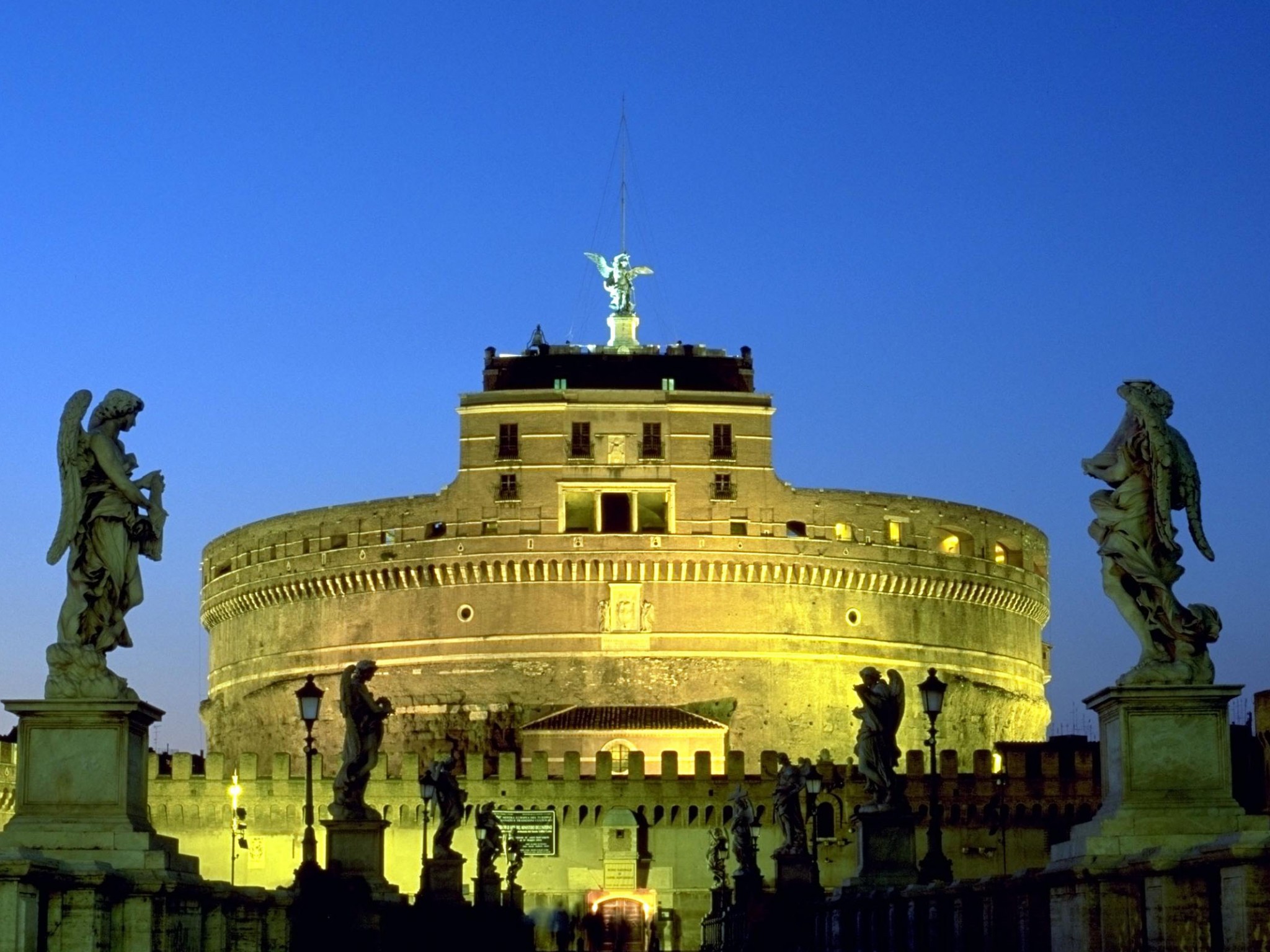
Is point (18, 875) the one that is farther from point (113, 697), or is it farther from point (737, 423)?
point (737, 423)

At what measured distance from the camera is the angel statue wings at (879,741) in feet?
89.5

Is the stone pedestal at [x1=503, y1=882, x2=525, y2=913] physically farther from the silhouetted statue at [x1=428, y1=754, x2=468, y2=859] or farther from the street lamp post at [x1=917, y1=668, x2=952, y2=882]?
the street lamp post at [x1=917, y1=668, x2=952, y2=882]

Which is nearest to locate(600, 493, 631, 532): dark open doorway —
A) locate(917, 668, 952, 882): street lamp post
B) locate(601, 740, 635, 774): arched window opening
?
locate(601, 740, 635, 774): arched window opening

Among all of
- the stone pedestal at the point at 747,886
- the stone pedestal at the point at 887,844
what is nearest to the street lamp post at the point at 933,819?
the stone pedestal at the point at 887,844

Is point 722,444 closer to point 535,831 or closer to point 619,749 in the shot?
point 619,749

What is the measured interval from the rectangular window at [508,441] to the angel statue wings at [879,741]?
61.8 m

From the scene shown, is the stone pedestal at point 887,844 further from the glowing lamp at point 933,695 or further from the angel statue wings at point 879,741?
the glowing lamp at point 933,695

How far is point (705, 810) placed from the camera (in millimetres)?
77062

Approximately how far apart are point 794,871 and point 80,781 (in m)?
17.8

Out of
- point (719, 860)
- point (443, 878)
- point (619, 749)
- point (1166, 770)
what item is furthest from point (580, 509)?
point (1166, 770)

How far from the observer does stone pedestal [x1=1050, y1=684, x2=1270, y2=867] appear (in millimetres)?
15922

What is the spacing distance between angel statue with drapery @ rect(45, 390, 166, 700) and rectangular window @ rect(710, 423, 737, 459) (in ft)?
238

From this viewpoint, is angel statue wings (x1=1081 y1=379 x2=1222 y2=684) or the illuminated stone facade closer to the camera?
angel statue wings (x1=1081 y1=379 x2=1222 y2=684)

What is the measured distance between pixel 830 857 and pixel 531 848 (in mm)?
8857
